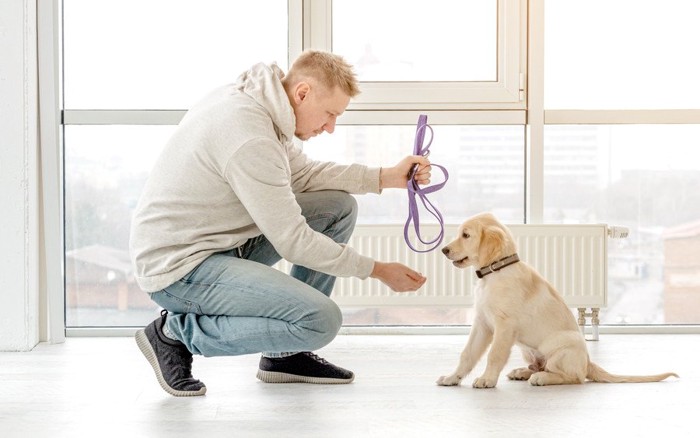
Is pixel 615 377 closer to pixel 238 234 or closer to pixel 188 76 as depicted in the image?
pixel 238 234

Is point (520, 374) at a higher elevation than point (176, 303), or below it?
below

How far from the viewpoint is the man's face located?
2.61m

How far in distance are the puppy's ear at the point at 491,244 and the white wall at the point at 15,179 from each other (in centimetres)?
170

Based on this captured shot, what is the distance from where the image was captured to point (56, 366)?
3154 mm

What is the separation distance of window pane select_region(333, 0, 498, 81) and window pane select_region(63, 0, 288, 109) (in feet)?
0.96

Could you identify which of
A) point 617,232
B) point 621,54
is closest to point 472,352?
point 617,232

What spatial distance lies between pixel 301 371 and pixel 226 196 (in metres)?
0.59

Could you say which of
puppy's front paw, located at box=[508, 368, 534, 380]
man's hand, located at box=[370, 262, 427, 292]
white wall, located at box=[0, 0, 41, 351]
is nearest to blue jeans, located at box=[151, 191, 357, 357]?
man's hand, located at box=[370, 262, 427, 292]

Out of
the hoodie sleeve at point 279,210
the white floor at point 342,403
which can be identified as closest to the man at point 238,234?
the hoodie sleeve at point 279,210

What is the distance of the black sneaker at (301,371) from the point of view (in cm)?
279

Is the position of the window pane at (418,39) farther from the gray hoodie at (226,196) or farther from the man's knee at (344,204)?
the gray hoodie at (226,196)

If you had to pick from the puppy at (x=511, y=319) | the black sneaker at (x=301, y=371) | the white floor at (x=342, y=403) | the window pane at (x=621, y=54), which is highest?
the window pane at (x=621, y=54)

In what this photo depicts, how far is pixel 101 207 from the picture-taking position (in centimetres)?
390

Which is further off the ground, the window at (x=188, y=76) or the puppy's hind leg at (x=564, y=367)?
the window at (x=188, y=76)
